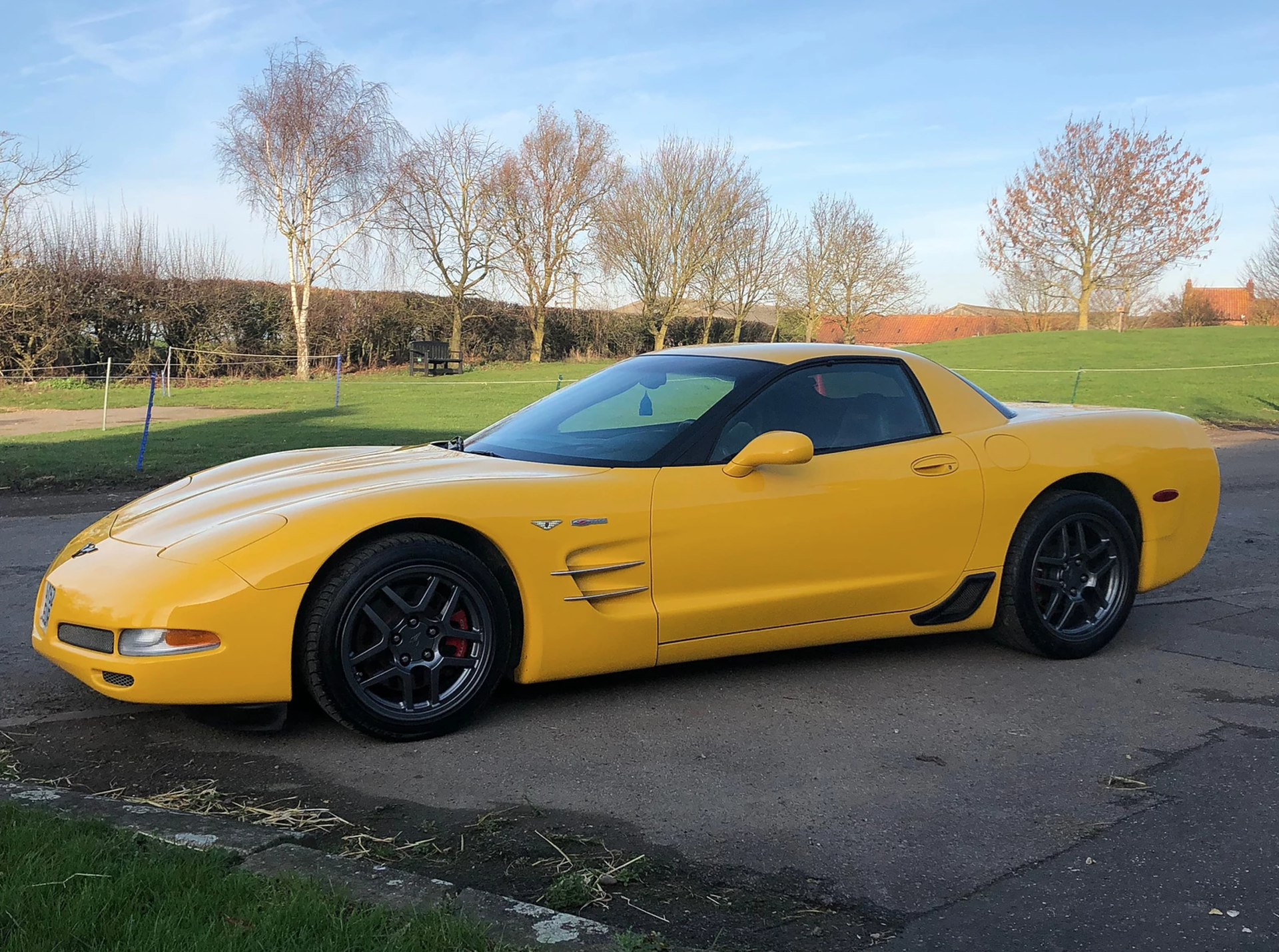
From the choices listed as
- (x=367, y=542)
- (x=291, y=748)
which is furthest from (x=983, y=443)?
(x=291, y=748)

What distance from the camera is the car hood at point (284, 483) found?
3865mm

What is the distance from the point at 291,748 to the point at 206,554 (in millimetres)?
716

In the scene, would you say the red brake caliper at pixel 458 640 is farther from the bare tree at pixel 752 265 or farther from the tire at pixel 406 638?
→ the bare tree at pixel 752 265

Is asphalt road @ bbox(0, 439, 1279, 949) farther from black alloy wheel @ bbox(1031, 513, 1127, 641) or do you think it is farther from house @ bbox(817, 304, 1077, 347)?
house @ bbox(817, 304, 1077, 347)

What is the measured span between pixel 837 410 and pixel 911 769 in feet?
5.32

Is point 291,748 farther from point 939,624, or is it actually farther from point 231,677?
point 939,624

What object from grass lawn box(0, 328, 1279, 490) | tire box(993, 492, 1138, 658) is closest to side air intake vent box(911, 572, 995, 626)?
tire box(993, 492, 1138, 658)

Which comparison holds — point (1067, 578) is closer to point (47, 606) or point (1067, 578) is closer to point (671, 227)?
point (47, 606)

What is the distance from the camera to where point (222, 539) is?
360 centimetres

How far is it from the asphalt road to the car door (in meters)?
0.39

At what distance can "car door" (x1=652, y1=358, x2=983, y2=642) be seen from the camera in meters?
4.12

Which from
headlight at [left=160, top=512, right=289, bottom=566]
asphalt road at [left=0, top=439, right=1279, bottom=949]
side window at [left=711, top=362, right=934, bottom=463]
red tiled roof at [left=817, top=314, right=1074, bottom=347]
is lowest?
asphalt road at [left=0, top=439, right=1279, bottom=949]

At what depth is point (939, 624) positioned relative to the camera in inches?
186

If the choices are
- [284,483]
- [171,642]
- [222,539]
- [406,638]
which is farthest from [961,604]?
[171,642]
